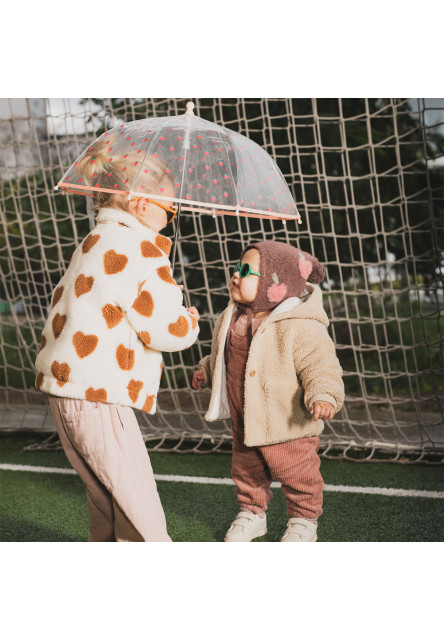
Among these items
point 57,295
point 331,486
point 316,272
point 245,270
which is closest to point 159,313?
point 57,295

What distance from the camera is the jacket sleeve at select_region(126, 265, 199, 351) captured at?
2.29 m

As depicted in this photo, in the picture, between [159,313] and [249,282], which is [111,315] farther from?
[249,282]

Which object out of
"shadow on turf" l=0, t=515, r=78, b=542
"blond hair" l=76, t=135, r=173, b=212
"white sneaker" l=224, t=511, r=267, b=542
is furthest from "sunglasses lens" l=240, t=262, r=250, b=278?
"shadow on turf" l=0, t=515, r=78, b=542

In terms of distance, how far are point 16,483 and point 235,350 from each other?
74.1 inches

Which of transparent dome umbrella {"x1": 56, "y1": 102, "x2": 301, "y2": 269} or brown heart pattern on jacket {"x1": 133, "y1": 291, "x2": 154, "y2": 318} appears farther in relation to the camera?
transparent dome umbrella {"x1": 56, "y1": 102, "x2": 301, "y2": 269}

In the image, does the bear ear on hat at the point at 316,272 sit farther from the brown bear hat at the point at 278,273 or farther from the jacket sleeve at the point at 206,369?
the jacket sleeve at the point at 206,369

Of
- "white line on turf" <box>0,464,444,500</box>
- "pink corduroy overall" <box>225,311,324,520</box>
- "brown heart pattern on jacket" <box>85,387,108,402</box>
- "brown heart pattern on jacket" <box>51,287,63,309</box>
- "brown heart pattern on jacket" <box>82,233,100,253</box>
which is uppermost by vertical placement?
"brown heart pattern on jacket" <box>82,233,100,253</box>

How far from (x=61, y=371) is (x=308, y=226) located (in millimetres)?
2563

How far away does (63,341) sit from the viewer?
2266mm

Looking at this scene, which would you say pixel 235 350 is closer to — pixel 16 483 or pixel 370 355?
pixel 16 483

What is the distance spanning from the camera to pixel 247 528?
3025 millimetres

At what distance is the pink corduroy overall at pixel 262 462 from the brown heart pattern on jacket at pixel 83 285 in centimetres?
91

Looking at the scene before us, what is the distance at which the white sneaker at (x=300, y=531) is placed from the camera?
2904 mm

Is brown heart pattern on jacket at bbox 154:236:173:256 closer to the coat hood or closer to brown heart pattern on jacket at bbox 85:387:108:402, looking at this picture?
brown heart pattern on jacket at bbox 85:387:108:402
